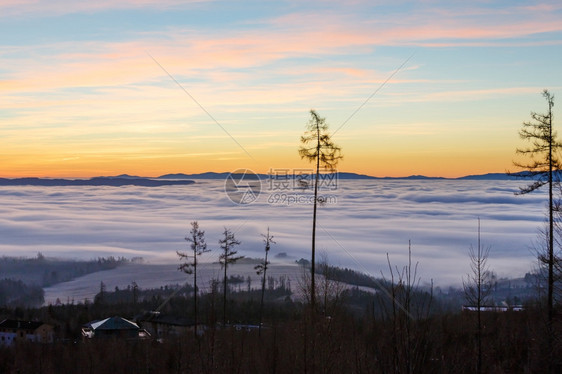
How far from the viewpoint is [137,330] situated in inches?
2403

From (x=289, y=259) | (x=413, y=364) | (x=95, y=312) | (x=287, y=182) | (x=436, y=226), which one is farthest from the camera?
(x=436, y=226)

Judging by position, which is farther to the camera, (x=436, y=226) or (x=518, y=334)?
(x=436, y=226)

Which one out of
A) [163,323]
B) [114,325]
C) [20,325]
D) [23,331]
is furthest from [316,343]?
[20,325]

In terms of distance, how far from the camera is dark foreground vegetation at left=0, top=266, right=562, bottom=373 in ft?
33.1

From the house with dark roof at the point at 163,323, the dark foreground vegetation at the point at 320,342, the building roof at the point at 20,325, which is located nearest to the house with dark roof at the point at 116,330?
the dark foreground vegetation at the point at 320,342

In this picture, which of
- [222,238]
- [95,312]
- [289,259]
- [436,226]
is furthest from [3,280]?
[222,238]

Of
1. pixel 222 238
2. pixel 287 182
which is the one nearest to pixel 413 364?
pixel 287 182

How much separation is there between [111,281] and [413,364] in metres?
188

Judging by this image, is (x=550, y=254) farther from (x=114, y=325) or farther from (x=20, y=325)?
(x=20, y=325)

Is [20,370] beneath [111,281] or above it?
above

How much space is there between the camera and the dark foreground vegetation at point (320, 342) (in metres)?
10.1

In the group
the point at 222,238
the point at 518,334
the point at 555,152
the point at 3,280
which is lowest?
the point at 3,280

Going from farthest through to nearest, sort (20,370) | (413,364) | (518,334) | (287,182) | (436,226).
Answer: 1. (436,226)
2. (20,370)
3. (518,334)
4. (287,182)
5. (413,364)

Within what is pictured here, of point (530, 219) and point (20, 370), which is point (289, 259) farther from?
point (20, 370)
